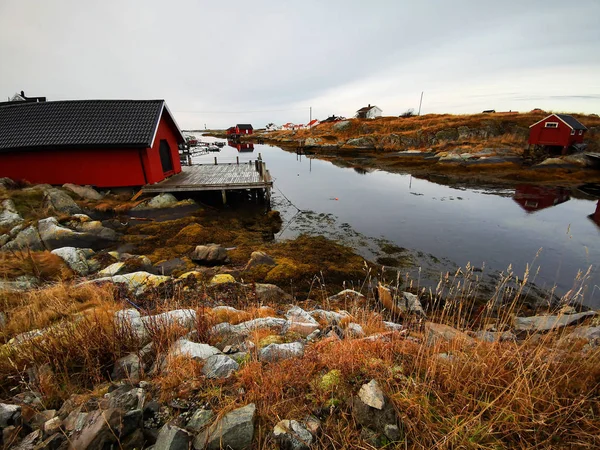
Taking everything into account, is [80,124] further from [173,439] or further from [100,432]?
[173,439]

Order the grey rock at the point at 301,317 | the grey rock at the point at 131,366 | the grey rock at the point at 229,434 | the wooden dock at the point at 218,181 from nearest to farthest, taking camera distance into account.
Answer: the grey rock at the point at 229,434 → the grey rock at the point at 131,366 → the grey rock at the point at 301,317 → the wooden dock at the point at 218,181

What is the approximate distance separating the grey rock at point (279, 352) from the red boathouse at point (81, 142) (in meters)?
15.6

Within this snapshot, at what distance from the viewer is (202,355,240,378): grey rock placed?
9.18ft

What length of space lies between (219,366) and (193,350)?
53cm

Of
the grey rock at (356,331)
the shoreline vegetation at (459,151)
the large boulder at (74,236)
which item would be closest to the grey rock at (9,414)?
the grey rock at (356,331)

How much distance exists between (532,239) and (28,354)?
18.2 metres

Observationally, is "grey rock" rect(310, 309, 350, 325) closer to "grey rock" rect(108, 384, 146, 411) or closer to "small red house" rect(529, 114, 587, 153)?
"grey rock" rect(108, 384, 146, 411)

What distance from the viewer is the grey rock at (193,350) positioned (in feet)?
10.1

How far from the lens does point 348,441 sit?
2.06 metres

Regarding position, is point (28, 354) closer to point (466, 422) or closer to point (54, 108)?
point (466, 422)

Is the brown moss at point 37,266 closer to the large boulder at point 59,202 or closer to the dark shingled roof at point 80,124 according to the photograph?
the large boulder at point 59,202

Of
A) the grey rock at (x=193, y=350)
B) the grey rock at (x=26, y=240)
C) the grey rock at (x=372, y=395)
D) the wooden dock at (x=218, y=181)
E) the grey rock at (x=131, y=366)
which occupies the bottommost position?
the grey rock at (x=26, y=240)

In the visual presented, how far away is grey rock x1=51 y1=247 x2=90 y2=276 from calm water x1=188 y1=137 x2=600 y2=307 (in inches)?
355

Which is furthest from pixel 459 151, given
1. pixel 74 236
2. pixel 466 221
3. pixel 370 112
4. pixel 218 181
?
pixel 370 112
